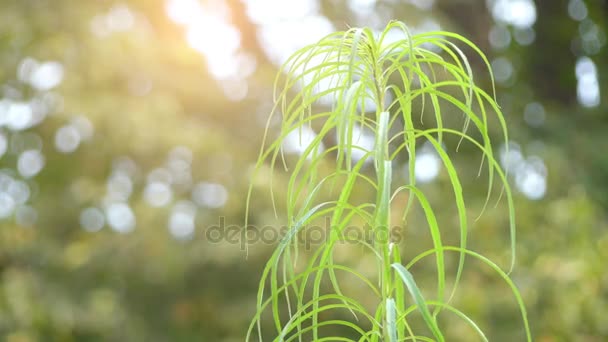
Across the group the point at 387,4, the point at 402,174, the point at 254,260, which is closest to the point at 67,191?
the point at 254,260

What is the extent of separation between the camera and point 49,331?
2.54 meters

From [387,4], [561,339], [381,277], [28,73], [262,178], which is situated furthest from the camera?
[387,4]

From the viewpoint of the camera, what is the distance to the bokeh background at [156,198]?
7.89 feet

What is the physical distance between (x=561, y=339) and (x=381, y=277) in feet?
7.31

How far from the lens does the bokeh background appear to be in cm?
241

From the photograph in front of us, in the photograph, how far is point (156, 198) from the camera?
2.51 metres

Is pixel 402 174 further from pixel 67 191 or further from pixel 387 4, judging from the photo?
pixel 67 191

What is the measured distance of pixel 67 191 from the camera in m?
2.66

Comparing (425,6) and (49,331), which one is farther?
(425,6)

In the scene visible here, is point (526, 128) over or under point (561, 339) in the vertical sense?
over

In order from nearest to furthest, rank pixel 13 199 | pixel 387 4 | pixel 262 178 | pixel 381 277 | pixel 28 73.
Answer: pixel 381 277 → pixel 262 178 → pixel 28 73 → pixel 13 199 → pixel 387 4

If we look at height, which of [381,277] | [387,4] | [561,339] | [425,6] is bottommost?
[381,277]

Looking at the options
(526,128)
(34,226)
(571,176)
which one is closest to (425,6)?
(526,128)

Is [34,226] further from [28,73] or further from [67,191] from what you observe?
[28,73]
